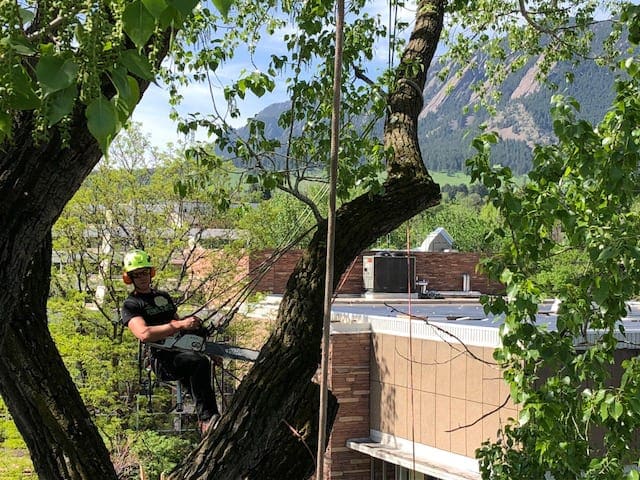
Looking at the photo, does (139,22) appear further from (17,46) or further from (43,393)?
(43,393)

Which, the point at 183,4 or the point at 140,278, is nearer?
the point at 183,4

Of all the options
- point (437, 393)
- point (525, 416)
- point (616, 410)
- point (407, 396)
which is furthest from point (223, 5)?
point (407, 396)

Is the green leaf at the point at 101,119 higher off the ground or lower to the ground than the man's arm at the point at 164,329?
higher

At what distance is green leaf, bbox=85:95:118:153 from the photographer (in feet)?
3.18

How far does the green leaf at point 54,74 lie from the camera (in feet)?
3.11

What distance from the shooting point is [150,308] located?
13.7 ft

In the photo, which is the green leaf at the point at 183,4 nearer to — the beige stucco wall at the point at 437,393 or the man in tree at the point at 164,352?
the man in tree at the point at 164,352

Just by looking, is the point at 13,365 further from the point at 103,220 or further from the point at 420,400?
the point at 103,220

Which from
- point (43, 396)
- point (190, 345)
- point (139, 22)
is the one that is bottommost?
point (43, 396)

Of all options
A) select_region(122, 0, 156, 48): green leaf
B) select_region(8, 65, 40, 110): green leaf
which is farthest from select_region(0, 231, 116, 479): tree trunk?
select_region(122, 0, 156, 48): green leaf

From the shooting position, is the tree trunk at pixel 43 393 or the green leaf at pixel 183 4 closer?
the green leaf at pixel 183 4

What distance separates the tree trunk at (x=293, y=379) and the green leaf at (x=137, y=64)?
239 cm

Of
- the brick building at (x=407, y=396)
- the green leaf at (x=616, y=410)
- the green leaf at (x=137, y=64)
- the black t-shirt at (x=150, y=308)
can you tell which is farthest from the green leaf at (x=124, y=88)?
the brick building at (x=407, y=396)

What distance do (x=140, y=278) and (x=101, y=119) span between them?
11.1ft
